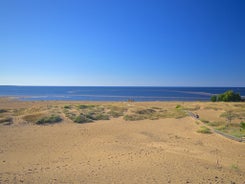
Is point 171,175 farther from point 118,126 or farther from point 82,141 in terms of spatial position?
point 118,126

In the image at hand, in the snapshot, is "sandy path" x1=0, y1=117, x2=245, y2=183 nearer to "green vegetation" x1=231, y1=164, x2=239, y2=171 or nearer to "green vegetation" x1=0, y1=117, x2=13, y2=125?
"green vegetation" x1=231, y1=164, x2=239, y2=171

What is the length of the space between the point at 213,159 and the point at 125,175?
4469 mm

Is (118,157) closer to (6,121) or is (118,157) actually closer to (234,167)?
(234,167)

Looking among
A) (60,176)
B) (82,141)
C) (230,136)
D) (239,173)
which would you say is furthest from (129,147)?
(230,136)

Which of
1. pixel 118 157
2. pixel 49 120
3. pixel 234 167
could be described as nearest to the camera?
pixel 234 167

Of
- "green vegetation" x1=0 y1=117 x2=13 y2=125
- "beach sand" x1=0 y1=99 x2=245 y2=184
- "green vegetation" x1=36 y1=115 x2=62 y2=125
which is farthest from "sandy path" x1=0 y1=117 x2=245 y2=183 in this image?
"green vegetation" x1=36 y1=115 x2=62 y2=125

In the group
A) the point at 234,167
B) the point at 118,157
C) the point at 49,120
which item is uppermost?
the point at 49,120

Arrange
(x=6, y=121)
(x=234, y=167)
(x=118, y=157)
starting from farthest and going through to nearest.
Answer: (x=6, y=121), (x=118, y=157), (x=234, y=167)

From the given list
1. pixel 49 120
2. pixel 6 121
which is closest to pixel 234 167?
pixel 49 120

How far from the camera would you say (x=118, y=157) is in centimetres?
916

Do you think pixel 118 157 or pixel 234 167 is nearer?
pixel 234 167

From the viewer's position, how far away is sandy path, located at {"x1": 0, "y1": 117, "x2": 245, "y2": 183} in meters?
6.90

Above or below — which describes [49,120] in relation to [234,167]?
above

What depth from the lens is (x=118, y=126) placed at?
17.1 metres
